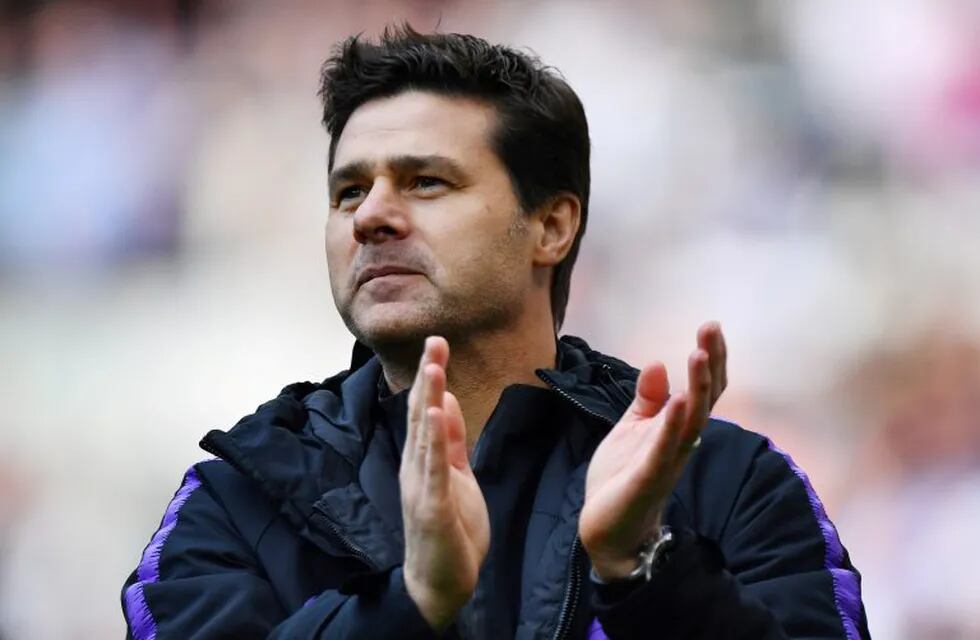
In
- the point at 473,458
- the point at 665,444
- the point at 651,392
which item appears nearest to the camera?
the point at 665,444

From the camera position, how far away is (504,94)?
207cm

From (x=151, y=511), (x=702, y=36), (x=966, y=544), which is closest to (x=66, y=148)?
(x=151, y=511)

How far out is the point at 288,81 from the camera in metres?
3.36

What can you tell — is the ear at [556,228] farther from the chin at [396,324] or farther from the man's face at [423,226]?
the chin at [396,324]

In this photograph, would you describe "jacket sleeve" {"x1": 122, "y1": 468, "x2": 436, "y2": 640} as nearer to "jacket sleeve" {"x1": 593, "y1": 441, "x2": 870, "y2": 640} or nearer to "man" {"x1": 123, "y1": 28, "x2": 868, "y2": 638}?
"man" {"x1": 123, "y1": 28, "x2": 868, "y2": 638}

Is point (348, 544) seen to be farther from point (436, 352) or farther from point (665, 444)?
point (665, 444)

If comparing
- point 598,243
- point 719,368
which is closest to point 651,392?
point 719,368

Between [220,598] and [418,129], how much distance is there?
66 cm

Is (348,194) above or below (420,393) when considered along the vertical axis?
above

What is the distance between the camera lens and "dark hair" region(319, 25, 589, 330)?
6.70 feet

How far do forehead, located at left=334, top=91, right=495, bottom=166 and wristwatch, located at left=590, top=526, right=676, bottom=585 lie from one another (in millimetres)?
691

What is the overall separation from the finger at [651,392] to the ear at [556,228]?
0.58 metres

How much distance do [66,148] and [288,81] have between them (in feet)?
1.59

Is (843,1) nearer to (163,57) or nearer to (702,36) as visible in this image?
(702,36)
